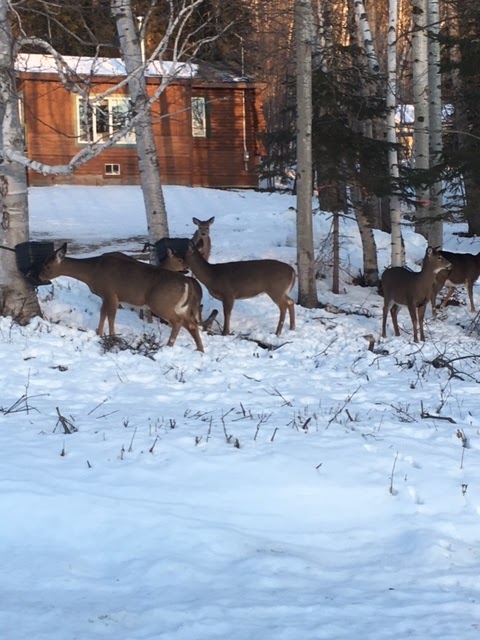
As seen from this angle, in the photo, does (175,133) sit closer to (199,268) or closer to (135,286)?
(199,268)

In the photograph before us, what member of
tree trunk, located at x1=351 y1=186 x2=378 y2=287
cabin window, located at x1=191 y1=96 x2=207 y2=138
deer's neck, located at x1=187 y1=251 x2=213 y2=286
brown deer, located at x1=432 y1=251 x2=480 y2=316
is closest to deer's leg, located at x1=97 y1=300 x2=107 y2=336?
deer's neck, located at x1=187 y1=251 x2=213 y2=286

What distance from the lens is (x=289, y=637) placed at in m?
3.90

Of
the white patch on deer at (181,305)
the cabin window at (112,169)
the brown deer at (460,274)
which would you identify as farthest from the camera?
the cabin window at (112,169)

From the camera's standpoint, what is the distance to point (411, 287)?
14625 mm

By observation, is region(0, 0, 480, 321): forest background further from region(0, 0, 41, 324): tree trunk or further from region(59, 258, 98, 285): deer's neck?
region(59, 258, 98, 285): deer's neck

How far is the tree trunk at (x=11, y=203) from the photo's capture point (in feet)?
38.8

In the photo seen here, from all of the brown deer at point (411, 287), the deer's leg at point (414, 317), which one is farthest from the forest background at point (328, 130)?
the deer's leg at point (414, 317)

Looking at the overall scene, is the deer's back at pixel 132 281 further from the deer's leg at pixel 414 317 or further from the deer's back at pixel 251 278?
the deer's leg at pixel 414 317

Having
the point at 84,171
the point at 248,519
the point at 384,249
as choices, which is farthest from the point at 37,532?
the point at 84,171

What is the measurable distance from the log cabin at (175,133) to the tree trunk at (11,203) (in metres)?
21.2

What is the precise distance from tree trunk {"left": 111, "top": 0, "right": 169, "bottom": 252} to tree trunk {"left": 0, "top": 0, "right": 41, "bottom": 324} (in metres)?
2.38

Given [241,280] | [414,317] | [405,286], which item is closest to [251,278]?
[241,280]

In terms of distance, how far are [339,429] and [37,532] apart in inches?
124

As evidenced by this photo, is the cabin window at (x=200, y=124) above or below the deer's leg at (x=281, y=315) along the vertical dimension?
above
